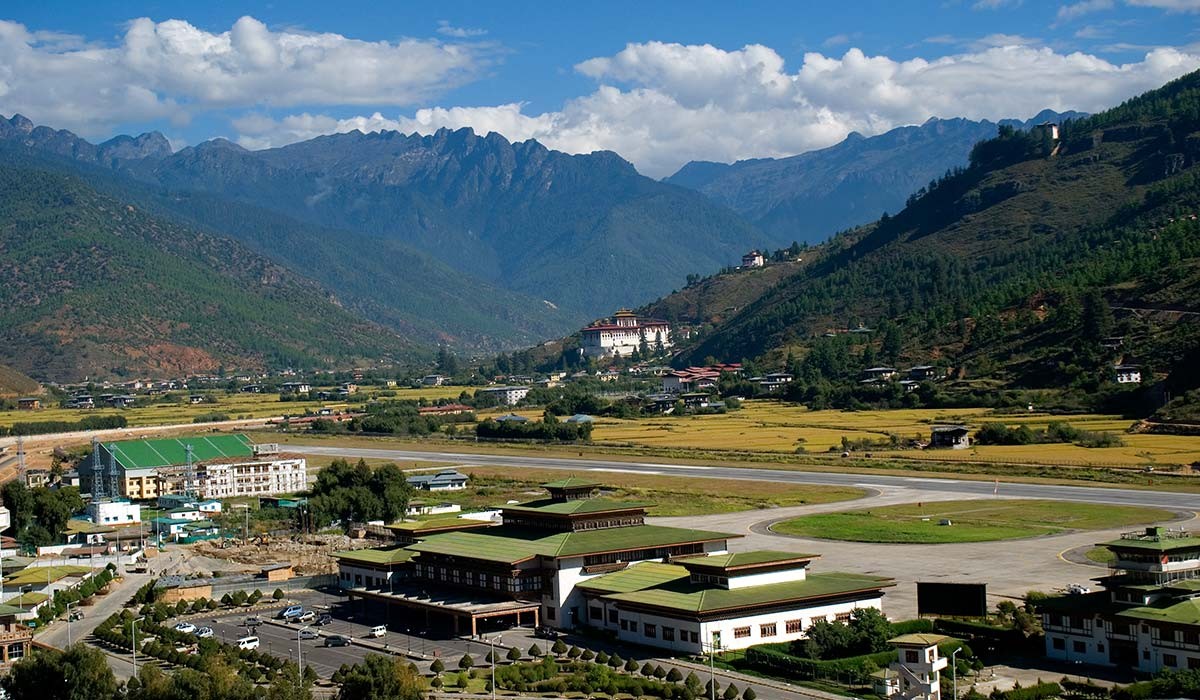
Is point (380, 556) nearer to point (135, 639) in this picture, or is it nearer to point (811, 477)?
point (135, 639)

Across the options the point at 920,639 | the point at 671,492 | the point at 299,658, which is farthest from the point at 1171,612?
the point at 671,492

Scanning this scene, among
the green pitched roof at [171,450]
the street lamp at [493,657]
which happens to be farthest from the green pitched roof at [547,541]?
the green pitched roof at [171,450]

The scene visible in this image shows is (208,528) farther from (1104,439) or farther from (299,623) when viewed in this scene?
(1104,439)

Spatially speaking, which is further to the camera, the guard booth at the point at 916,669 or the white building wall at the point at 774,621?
the white building wall at the point at 774,621

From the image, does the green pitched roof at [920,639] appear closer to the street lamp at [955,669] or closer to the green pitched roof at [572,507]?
the street lamp at [955,669]

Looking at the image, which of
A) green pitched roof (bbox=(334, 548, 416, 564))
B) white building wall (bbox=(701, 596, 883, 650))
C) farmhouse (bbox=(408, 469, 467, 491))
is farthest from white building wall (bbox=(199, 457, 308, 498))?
white building wall (bbox=(701, 596, 883, 650))

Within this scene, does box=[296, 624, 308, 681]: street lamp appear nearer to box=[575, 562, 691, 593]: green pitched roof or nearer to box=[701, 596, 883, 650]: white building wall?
box=[575, 562, 691, 593]: green pitched roof
